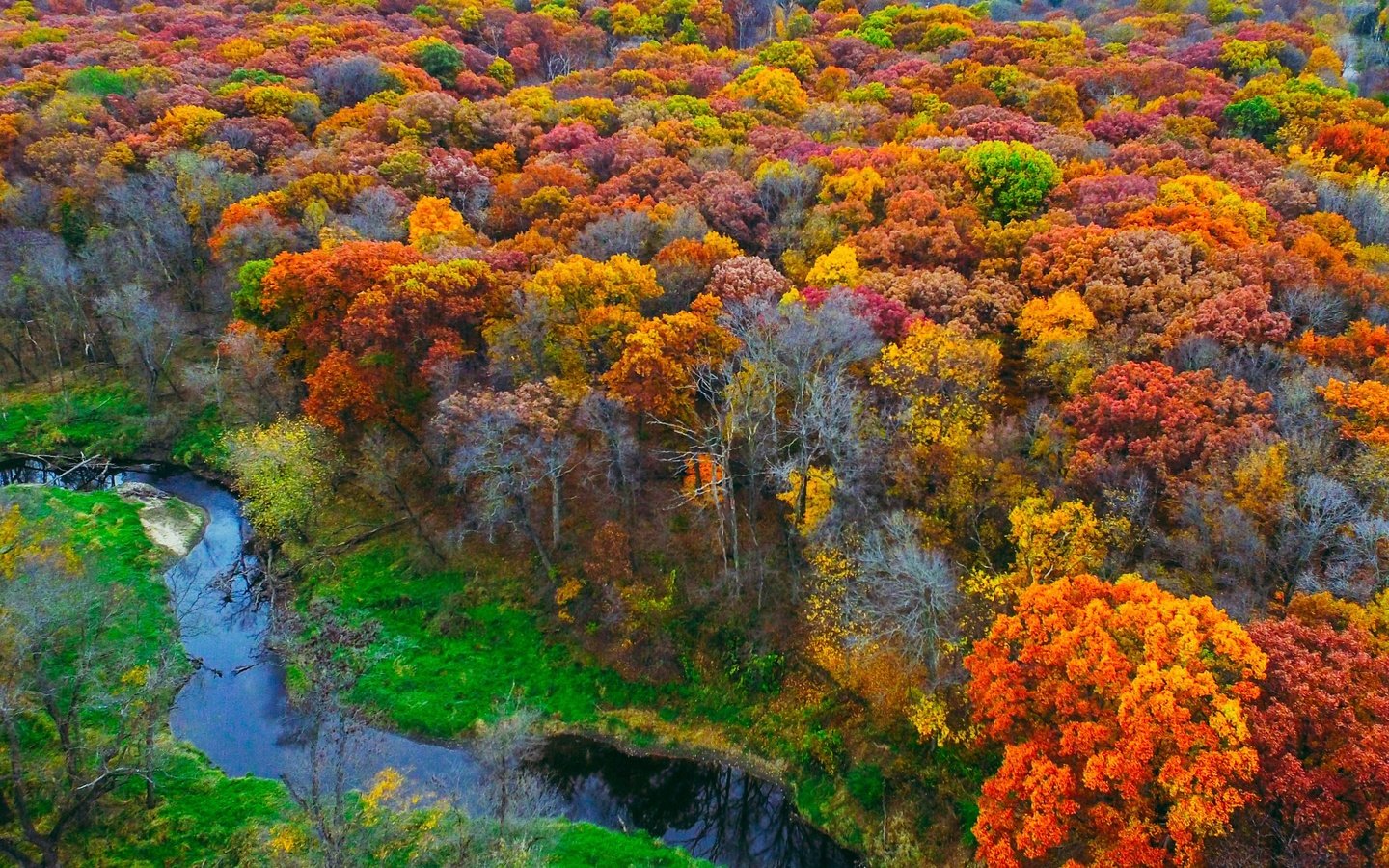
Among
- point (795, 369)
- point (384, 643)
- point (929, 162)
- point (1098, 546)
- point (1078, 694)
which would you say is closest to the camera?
point (1078, 694)

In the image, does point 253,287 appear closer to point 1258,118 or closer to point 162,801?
point 162,801

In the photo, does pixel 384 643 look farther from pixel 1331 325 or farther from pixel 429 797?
pixel 1331 325

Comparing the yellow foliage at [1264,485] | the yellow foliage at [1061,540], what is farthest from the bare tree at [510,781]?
the yellow foliage at [1264,485]

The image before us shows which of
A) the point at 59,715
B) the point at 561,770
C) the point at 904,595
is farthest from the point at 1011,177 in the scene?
the point at 59,715

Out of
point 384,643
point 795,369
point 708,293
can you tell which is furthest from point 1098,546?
point 384,643

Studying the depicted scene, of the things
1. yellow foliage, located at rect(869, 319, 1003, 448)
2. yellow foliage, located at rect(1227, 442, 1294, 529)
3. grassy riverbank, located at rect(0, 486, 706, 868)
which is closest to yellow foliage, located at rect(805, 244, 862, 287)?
yellow foliage, located at rect(869, 319, 1003, 448)

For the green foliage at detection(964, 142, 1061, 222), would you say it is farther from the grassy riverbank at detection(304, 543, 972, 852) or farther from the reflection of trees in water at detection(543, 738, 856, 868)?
the reflection of trees in water at detection(543, 738, 856, 868)

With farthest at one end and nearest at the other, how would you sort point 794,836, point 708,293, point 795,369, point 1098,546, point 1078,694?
point 708,293 < point 795,369 < point 794,836 < point 1098,546 < point 1078,694

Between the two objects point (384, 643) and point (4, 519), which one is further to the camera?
point (384, 643)

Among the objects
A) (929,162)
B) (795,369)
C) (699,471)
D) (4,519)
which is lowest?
(699,471)

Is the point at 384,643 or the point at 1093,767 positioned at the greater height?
the point at 1093,767
